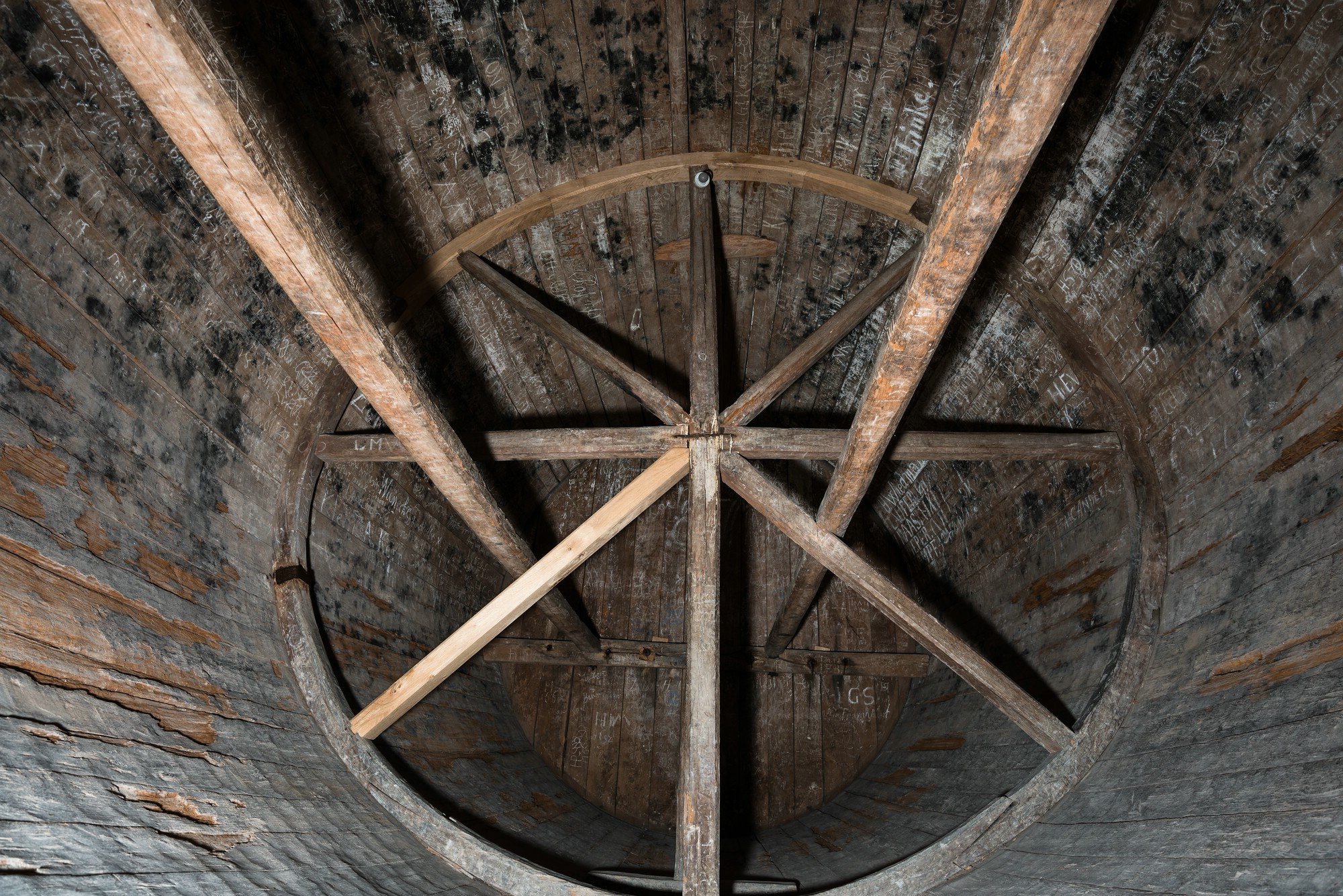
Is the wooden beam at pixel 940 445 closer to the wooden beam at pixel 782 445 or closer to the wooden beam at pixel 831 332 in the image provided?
the wooden beam at pixel 782 445

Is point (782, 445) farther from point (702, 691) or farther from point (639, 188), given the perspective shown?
point (639, 188)

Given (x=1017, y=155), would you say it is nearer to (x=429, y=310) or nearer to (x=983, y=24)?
(x=983, y=24)

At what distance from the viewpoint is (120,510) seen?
2357mm

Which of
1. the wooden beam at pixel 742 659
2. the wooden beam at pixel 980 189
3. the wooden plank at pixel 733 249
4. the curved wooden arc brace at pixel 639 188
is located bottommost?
the wooden beam at pixel 980 189

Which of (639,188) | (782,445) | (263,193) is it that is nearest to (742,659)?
(782,445)

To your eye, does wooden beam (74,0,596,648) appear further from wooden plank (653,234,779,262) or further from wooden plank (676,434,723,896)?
wooden plank (653,234,779,262)

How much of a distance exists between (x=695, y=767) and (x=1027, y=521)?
81.2 inches

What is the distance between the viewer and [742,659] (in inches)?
194

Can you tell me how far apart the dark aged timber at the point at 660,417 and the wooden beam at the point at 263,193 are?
0.01 meters

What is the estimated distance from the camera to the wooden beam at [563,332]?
11.1 feet

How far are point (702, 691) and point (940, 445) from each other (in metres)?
1.35

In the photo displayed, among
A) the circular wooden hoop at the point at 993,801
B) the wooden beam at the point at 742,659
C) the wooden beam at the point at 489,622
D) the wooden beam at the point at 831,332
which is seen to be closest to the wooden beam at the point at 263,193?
the wooden beam at the point at 489,622

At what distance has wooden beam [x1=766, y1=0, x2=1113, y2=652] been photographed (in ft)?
4.95

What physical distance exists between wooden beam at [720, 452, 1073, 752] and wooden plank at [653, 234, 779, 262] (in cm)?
141
